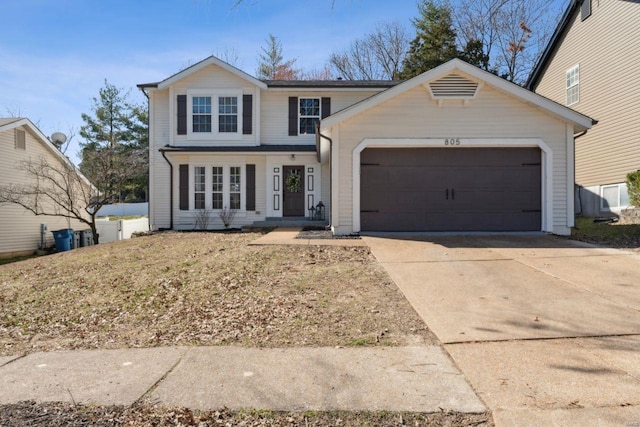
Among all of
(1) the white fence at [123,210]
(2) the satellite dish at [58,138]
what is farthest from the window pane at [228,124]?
(1) the white fence at [123,210]

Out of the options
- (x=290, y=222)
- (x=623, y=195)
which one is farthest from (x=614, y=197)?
(x=290, y=222)

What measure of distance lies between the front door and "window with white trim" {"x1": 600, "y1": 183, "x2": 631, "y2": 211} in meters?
10.6

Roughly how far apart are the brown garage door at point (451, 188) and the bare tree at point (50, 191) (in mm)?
11429

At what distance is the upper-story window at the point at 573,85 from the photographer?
52.2 ft

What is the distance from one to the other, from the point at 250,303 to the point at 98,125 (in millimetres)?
39003

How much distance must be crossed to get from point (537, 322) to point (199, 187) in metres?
13.4

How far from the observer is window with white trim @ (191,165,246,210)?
1562 cm

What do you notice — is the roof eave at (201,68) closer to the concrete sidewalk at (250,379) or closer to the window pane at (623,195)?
the window pane at (623,195)

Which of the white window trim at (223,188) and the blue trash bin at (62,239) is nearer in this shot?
the white window trim at (223,188)

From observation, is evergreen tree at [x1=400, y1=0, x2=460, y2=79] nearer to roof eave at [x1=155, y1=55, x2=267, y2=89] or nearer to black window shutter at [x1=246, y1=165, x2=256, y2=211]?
roof eave at [x1=155, y1=55, x2=267, y2=89]

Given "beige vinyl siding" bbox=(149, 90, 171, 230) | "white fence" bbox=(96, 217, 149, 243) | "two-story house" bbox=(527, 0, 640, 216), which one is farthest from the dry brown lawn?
"white fence" bbox=(96, 217, 149, 243)

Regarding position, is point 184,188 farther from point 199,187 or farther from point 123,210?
point 123,210

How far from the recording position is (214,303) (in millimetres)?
5508

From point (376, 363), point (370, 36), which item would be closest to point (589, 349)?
point (376, 363)
